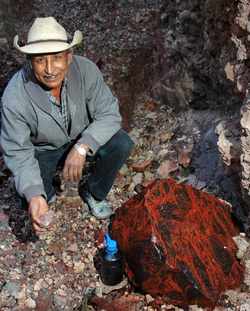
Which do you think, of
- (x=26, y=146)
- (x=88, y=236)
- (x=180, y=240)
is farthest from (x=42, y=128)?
(x=180, y=240)

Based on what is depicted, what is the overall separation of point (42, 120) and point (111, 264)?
1094 mm

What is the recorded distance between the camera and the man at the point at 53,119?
3121mm

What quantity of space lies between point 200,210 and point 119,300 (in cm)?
83

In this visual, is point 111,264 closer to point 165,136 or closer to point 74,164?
point 74,164

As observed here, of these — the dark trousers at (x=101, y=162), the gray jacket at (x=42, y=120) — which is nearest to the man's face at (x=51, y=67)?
the gray jacket at (x=42, y=120)

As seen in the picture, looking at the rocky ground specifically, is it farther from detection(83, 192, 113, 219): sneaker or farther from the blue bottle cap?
the blue bottle cap

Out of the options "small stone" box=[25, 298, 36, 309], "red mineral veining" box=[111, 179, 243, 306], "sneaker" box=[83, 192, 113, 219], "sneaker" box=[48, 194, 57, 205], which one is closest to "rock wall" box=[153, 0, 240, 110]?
"red mineral veining" box=[111, 179, 243, 306]

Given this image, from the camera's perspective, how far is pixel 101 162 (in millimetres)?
3871

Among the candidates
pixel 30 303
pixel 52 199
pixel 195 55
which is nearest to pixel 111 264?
pixel 30 303

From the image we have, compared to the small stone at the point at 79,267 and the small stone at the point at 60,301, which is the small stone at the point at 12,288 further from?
the small stone at the point at 79,267

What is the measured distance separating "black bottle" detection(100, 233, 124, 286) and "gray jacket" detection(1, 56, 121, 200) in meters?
0.59

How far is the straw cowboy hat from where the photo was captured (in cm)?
304

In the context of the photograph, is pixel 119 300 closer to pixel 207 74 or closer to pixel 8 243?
pixel 8 243

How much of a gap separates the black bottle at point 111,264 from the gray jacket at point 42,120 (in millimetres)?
588
